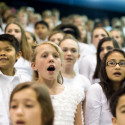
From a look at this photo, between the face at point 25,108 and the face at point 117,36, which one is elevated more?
the face at point 117,36

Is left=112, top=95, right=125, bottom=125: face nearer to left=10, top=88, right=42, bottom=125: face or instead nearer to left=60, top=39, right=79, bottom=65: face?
left=10, top=88, right=42, bottom=125: face

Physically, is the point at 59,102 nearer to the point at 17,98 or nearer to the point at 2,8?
the point at 17,98

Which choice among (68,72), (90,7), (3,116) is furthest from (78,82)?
(90,7)

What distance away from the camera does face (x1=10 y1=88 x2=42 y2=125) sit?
145cm

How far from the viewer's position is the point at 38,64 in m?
2.25

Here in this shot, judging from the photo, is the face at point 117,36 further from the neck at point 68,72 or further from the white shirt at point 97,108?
the white shirt at point 97,108

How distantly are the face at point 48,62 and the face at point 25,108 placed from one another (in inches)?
25.6

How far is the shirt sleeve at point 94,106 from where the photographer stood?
2.34 metres

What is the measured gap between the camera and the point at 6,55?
2287 millimetres

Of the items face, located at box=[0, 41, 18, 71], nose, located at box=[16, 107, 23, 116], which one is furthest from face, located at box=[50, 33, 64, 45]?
nose, located at box=[16, 107, 23, 116]

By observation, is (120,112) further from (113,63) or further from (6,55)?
(6,55)

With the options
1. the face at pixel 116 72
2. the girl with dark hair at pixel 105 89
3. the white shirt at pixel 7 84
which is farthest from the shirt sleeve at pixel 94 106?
the white shirt at pixel 7 84

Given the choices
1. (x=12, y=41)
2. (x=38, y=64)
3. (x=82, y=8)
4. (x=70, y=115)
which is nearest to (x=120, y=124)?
(x=70, y=115)

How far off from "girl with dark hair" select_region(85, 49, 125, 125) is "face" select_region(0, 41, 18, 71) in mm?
663
